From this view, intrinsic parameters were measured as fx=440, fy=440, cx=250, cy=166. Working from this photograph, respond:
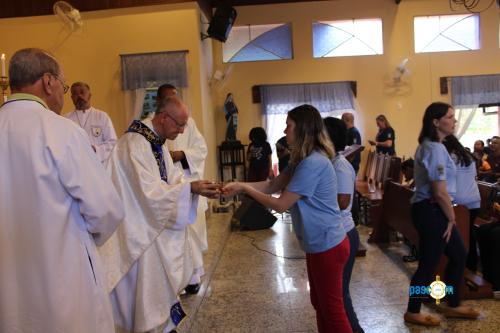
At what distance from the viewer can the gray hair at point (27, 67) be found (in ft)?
4.80

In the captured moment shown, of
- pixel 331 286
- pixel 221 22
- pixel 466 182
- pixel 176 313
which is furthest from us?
pixel 221 22

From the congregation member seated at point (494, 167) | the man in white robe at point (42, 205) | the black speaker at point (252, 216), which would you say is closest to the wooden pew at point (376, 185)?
the congregation member seated at point (494, 167)

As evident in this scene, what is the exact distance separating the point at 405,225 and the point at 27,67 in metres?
3.51

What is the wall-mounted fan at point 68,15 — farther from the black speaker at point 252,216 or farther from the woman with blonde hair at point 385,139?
the woman with blonde hair at point 385,139

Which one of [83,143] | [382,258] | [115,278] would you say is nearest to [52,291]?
[83,143]

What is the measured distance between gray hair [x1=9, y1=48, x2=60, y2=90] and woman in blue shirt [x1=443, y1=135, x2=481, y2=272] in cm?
236

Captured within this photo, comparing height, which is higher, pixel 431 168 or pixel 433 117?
pixel 433 117

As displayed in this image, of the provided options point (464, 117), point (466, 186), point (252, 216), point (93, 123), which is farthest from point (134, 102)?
point (464, 117)

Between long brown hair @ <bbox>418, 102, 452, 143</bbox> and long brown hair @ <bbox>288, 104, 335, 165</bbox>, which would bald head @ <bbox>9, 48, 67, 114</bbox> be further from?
long brown hair @ <bbox>418, 102, 452, 143</bbox>

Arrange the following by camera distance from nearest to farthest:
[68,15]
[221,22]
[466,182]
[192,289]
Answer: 1. [466,182]
2. [192,289]
3. [68,15]
4. [221,22]

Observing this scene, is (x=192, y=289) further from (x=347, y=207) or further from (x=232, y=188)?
(x=347, y=207)

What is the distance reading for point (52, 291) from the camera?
1.44m

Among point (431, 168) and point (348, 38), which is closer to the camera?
point (431, 168)

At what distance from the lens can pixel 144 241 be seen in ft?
7.13
